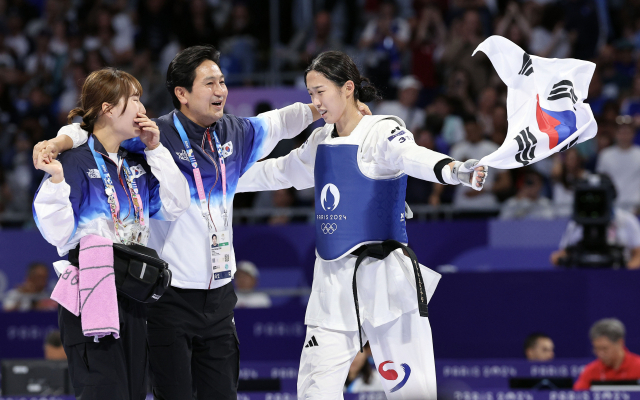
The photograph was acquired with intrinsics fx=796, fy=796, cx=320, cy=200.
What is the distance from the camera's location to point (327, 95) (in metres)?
4.33

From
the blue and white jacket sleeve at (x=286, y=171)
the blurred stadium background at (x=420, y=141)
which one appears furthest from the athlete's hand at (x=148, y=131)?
the blurred stadium background at (x=420, y=141)

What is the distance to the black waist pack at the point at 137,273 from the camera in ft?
12.3

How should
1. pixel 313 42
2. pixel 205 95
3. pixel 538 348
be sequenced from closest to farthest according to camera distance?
pixel 205 95, pixel 538 348, pixel 313 42

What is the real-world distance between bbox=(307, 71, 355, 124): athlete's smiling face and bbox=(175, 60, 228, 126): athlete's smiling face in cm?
49

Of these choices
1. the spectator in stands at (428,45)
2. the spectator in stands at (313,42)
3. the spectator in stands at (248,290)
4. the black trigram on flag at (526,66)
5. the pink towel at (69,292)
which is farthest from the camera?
the spectator in stands at (313,42)

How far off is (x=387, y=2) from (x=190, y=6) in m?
3.33

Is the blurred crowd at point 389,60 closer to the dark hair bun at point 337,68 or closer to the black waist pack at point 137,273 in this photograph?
the dark hair bun at point 337,68

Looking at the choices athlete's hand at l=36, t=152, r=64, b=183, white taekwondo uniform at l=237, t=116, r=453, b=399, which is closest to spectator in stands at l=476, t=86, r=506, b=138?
white taekwondo uniform at l=237, t=116, r=453, b=399

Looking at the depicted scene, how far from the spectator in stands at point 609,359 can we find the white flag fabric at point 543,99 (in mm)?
3223

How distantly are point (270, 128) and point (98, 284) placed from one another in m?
A: 1.54

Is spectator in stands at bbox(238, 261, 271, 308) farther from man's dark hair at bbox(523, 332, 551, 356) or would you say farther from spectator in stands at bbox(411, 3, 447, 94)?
spectator in stands at bbox(411, 3, 447, 94)

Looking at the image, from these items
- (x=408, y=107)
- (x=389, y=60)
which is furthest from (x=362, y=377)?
(x=389, y=60)

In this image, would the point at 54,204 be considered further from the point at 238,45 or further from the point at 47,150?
the point at 238,45

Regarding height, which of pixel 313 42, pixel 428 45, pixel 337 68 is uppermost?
pixel 313 42
